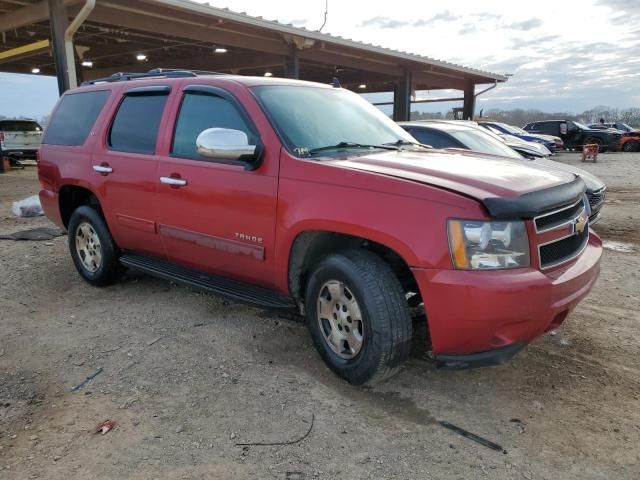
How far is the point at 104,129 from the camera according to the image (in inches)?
182

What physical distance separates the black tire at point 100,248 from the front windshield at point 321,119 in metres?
2.15

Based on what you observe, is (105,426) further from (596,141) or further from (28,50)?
(596,141)

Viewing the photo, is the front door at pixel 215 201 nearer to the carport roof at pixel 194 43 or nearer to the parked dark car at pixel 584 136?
the carport roof at pixel 194 43

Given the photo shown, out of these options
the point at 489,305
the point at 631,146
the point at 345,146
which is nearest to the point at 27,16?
the point at 345,146

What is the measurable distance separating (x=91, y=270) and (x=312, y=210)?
2.94 meters

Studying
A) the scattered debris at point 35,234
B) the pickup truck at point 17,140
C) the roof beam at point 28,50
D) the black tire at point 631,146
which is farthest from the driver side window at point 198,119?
the black tire at point 631,146

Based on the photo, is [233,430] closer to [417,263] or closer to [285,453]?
[285,453]

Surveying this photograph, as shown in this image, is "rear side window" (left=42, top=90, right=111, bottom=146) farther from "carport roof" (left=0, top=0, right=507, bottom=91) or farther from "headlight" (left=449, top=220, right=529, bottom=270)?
"carport roof" (left=0, top=0, right=507, bottom=91)

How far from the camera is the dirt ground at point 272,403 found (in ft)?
8.13

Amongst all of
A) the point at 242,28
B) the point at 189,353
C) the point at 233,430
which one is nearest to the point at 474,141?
the point at 189,353

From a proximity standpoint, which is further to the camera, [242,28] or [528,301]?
[242,28]

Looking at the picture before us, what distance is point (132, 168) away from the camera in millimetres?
4242

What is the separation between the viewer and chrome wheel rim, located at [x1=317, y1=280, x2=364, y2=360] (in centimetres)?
304

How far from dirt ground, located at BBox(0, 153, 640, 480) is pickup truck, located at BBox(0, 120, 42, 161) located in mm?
15547
